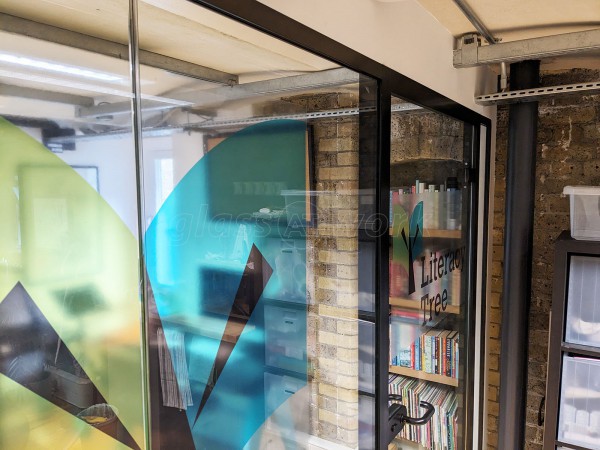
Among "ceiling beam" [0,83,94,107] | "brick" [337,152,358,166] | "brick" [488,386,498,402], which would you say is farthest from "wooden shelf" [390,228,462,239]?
"ceiling beam" [0,83,94,107]

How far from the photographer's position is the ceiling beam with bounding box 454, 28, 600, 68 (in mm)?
1752

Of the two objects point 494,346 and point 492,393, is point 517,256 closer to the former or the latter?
point 494,346

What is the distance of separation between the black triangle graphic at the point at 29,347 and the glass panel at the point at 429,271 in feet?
3.57

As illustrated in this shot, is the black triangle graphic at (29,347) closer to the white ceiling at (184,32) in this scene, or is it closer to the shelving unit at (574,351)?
the white ceiling at (184,32)

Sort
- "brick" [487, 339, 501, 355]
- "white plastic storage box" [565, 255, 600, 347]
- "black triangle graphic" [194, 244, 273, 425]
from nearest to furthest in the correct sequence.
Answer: "black triangle graphic" [194, 244, 273, 425] < "white plastic storage box" [565, 255, 600, 347] < "brick" [487, 339, 501, 355]

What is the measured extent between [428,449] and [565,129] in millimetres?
1724

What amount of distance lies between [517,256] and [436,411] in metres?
0.84

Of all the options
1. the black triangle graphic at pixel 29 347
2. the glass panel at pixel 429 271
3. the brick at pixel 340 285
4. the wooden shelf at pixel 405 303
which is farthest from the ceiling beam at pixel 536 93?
the black triangle graphic at pixel 29 347

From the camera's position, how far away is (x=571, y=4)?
5.41 ft

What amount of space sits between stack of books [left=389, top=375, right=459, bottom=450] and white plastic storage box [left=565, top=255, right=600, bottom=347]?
24.4 inches

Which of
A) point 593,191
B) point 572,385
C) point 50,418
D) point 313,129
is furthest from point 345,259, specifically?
point 572,385

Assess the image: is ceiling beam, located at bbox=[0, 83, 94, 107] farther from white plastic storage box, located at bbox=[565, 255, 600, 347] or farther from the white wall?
white plastic storage box, located at bbox=[565, 255, 600, 347]

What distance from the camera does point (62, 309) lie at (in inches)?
29.0

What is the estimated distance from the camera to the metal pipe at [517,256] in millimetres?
2244
